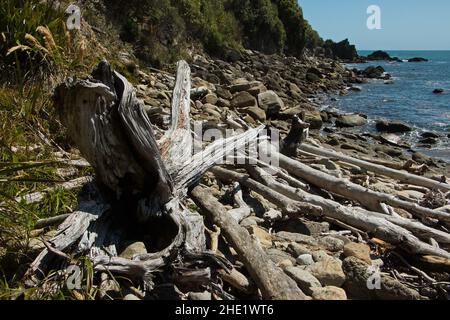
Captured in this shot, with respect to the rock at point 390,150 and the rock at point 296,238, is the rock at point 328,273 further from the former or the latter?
the rock at point 390,150

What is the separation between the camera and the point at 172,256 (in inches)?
110

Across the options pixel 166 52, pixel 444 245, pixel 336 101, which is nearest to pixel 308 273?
pixel 444 245

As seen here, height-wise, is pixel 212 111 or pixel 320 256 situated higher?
pixel 212 111

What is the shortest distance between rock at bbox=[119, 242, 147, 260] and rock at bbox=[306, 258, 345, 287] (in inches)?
54.1

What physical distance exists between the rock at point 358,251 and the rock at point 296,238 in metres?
0.32

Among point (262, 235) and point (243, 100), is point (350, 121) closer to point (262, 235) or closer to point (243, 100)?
point (243, 100)

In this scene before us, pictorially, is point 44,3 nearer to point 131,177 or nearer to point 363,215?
point 131,177

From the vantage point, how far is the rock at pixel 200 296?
2.75 m

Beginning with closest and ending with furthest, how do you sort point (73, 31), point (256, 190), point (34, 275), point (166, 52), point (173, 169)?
point (34, 275), point (173, 169), point (256, 190), point (73, 31), point (166, 52)

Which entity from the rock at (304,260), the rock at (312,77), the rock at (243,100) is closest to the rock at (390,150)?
the rock at (243,100)

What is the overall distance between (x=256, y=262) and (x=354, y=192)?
2660 millimetres

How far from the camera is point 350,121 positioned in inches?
633

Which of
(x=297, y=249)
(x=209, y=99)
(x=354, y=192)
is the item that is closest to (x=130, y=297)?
(x=297, y=249)
